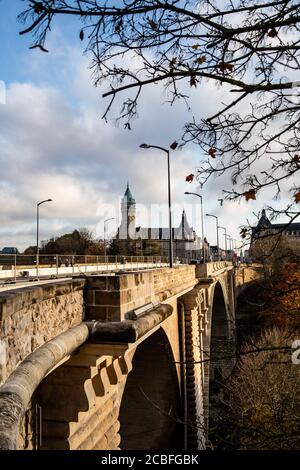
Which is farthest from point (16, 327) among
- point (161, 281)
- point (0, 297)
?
point (161, 281)

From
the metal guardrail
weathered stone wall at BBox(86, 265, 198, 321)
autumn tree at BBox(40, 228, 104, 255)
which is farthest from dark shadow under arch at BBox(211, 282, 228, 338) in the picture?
weathered stone wall at BBox(86, 265, 198, 321)

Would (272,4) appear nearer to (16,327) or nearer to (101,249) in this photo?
(16,327)

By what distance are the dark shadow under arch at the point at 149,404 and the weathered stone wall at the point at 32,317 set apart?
1111 cm

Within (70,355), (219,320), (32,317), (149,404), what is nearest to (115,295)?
(70,355)

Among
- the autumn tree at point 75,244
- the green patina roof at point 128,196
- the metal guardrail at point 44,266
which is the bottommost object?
the metal guardrail at point 44,266

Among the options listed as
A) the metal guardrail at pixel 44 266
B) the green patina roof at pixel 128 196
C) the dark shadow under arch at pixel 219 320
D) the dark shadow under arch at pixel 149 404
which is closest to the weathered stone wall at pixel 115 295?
the dark shadow under arch at pixel 149 404

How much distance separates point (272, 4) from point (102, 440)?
18.9 ft

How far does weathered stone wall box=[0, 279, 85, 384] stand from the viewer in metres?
3.00

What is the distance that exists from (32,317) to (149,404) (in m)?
13.6

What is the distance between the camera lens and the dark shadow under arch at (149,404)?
50.9ft

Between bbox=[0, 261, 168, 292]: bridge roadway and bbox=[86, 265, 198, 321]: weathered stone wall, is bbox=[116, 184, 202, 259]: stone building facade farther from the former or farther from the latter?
bbox=[86, 265, 198, 321]: weathered stone wall

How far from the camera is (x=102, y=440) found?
5.70 metres

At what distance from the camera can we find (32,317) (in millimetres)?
3576

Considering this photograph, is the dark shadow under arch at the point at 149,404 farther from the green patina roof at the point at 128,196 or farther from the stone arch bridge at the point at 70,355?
the green patina roof at the point at 128,196
